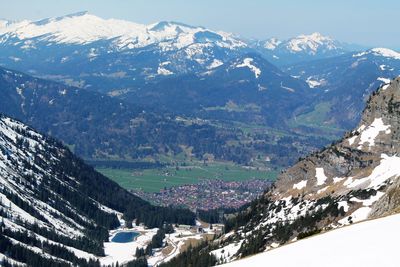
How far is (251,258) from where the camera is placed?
118 ft

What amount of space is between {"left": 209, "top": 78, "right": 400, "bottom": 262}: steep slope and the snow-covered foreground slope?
9120 cm

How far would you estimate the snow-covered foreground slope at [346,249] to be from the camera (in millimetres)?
30375

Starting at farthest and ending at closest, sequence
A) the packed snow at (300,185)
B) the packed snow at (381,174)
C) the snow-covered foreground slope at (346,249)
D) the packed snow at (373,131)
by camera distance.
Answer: the packed snow at (373,131), the packed snow at (300,185), the packed snow at (381,174), the snow-covered foreground slope at (346,249)

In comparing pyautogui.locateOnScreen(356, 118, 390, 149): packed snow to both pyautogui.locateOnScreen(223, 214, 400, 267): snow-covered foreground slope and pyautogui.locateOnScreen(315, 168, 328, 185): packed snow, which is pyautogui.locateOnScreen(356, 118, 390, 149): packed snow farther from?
pyautogui.locateOnScreen(223, 214, 400, 267): snow-covered foreground slope

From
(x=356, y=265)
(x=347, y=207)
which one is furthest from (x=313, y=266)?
(x=347, y=207)

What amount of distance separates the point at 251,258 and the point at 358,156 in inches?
5998

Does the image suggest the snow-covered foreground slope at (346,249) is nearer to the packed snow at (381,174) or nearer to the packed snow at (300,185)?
the packed snow at (381,174)

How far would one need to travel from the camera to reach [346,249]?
1283 inches

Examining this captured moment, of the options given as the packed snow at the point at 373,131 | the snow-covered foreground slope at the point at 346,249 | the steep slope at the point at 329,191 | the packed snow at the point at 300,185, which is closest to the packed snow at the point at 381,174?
the steep slope at the point at 329,191

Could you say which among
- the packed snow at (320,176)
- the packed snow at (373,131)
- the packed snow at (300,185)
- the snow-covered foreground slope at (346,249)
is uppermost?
the snow-covered foreground slope at (346,249)

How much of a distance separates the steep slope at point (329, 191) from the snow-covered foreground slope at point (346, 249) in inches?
3590

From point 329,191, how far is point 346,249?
140104 mm

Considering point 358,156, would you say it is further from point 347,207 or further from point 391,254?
point 391,254

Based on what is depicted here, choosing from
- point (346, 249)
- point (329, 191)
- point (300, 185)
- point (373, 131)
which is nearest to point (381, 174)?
point (329, 191)
